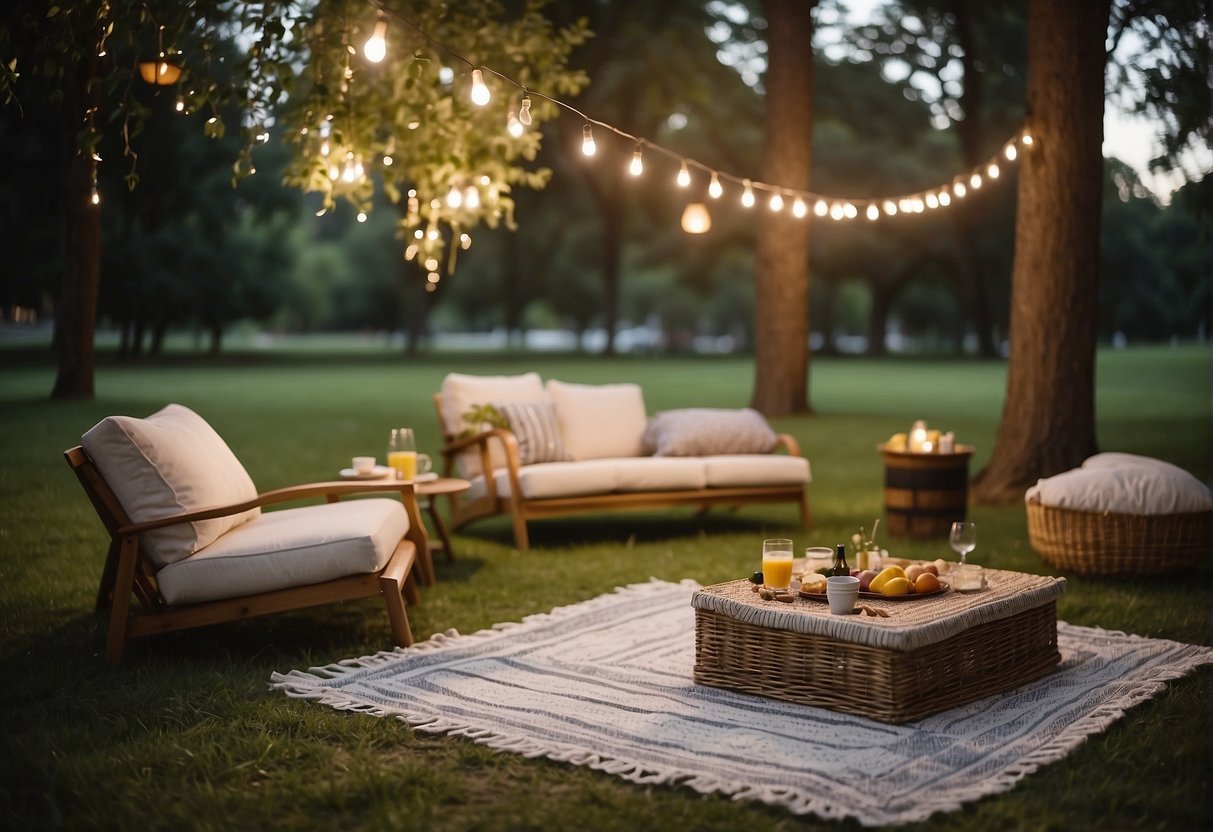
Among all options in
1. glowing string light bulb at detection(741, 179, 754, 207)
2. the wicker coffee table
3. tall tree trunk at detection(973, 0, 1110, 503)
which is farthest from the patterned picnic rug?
tall tree trunk at detection(973, 0, 1110, 503)

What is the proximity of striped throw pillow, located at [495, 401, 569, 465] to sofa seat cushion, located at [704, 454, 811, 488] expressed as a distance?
914 mm

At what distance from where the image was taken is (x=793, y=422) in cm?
1355

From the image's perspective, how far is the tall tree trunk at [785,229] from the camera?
41.1 ft

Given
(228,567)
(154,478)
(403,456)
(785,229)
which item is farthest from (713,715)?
(785,229)

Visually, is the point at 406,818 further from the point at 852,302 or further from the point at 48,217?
the point at 852,302

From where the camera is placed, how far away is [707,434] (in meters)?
7.52

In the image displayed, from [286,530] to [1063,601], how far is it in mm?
3438

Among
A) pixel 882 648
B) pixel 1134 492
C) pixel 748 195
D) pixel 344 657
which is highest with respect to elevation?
pixel 748 195

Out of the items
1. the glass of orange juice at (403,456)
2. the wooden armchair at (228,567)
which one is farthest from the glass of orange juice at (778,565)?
the glass of orange juice at (403,456)

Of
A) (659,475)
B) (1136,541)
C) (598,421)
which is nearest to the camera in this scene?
(1136,541)

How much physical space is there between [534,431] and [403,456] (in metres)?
1.43

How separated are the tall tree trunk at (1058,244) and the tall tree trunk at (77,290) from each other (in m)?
5.96

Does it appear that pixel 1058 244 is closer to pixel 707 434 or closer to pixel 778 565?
pixel 707 434

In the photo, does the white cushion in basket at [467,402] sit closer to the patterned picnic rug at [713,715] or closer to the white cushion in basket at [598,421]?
the white cushion in basket at [598,421]
